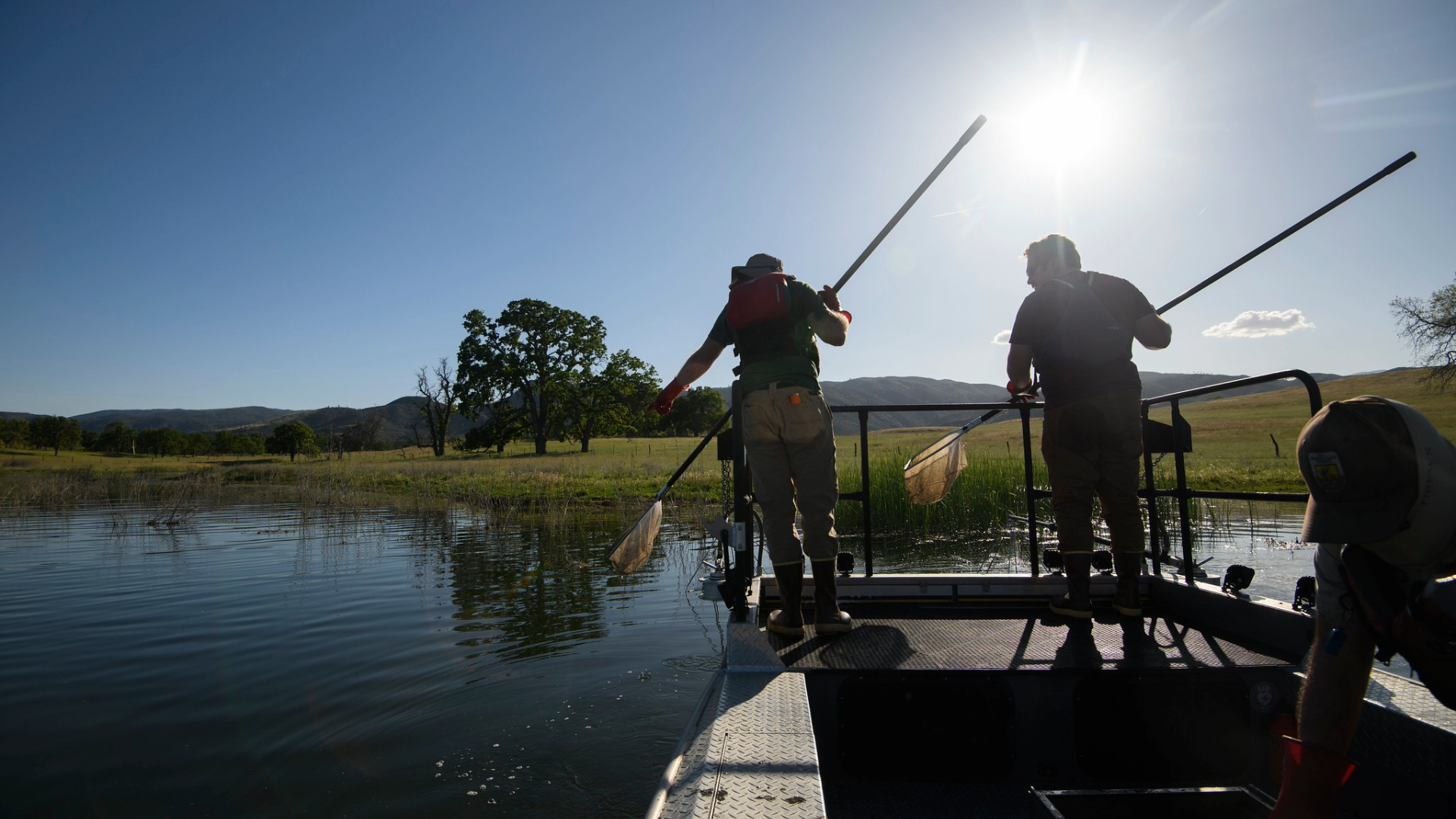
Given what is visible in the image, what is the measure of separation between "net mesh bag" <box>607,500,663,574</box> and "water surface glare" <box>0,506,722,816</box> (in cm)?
96

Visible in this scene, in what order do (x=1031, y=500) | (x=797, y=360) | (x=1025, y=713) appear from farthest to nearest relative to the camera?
(x=1031, y=500) < (x=797, y=360) < (x=1025, y=713)

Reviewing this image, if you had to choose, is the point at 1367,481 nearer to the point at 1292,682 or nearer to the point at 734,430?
the point at 1292,682

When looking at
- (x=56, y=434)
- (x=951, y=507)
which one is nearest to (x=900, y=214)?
(x=951, y=507)

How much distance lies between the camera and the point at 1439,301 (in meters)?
35.8

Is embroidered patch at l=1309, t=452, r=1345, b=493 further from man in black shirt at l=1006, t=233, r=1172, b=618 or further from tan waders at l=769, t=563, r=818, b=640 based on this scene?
tan waders at l=769, t=563, r=818, b=640

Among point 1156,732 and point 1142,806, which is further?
point 1156,732

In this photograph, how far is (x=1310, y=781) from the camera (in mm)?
1617

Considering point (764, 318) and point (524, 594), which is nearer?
point (764, 318)

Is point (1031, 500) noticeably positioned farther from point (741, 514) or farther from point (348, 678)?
point (348, 678)

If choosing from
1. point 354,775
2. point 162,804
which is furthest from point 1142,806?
point 162,804

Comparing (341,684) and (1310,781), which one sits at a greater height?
(1310,781)

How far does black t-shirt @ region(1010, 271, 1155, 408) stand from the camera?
3.58 m

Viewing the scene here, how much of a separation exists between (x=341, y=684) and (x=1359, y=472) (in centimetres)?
572

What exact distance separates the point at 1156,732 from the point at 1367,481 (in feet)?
4.83
